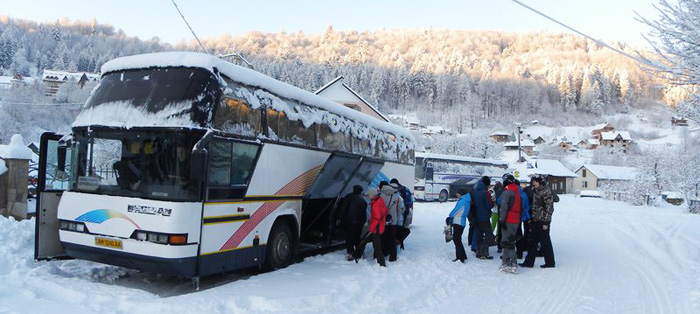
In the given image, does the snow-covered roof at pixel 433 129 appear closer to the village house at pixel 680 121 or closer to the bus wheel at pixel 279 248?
the village house at pixel 680 121

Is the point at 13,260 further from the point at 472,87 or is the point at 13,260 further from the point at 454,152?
the point at 472,87

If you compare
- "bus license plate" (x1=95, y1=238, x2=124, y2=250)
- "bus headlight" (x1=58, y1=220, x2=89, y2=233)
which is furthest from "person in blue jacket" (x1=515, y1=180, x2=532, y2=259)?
"bus headlight" (x1=58, y1=220, x2=89, y2=233)

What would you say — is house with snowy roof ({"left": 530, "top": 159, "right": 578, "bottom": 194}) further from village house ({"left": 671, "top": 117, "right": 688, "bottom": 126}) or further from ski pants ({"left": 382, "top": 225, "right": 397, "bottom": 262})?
ski pants ({"left": 382, "top": 225, "right": 397, "bottom": 262})

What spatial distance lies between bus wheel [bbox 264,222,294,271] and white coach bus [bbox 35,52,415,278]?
2 cm

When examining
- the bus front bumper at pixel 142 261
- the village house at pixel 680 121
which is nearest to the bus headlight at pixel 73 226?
the bus front bumper at pixel 142 261

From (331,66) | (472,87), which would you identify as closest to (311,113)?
(331,66)

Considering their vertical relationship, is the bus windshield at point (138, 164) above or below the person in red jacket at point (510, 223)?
above

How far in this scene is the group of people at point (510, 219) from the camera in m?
9.74

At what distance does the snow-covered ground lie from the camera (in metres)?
6.37

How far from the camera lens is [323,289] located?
744 cm

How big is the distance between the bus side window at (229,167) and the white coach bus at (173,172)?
0.02m

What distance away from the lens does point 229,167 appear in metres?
7.75

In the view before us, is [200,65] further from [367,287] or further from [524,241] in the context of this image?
[524,241]

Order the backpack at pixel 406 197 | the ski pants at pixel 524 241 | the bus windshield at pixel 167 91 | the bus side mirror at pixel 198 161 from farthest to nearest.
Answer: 1. the backpack at pixel 406 197
2. the ski pants at pixel 524 241
3. the bus windshield at pixel 167 91
4. the bus side mirror at pixel 198 161
